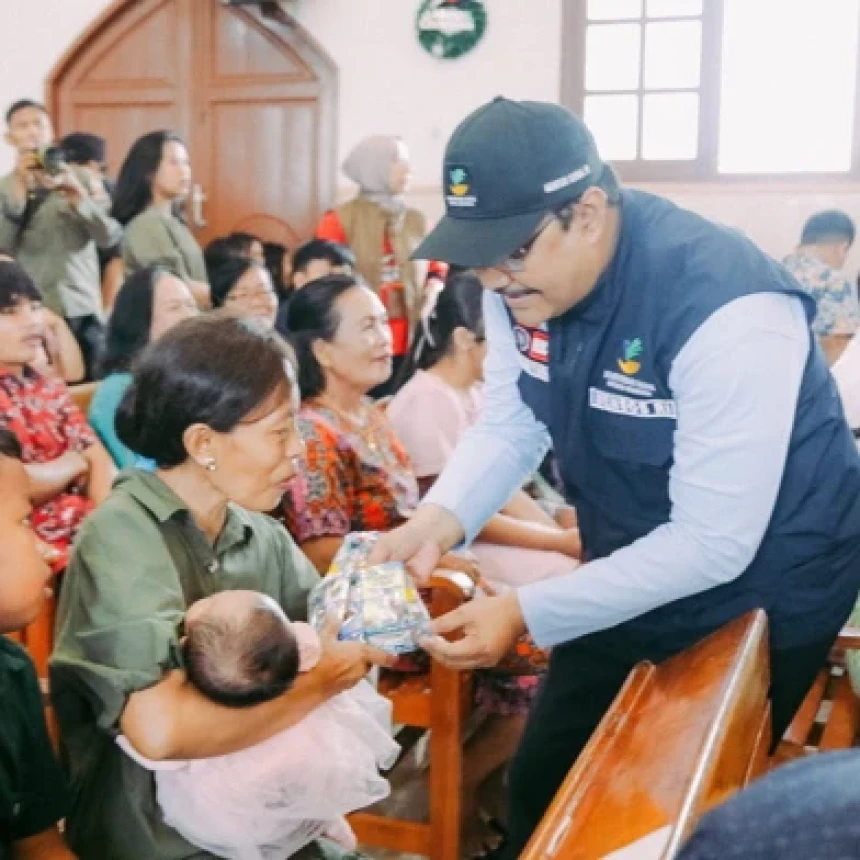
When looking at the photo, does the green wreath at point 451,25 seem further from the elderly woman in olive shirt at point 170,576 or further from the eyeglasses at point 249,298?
the elderly woman in olive shirt at point 170,576

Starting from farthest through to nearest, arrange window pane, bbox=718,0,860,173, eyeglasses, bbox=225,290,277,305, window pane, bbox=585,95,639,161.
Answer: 1. window pane, bbox=585,95,639,161
2. window pane, bbox=718,0,860,173
3. eyeglasses, bbox=225,290,277,305

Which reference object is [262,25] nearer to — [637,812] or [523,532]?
[523,532]

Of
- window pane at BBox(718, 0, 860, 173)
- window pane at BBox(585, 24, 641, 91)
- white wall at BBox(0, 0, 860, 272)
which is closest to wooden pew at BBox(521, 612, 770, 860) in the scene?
white wall at BBox(0, 0, 860, 272)

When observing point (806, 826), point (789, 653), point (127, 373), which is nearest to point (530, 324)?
point (789, 653)

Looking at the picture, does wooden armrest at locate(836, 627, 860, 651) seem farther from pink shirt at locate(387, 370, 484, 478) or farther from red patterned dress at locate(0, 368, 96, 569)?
red patterned dress at locate(0, 368, 96, 569)

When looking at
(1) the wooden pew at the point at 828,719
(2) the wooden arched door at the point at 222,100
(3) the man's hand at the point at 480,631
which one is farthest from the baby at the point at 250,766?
(2) the wooden arched door at the point at 222,100

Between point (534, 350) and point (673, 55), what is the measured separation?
469cm

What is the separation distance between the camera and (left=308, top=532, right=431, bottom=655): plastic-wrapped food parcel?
5.33 feet

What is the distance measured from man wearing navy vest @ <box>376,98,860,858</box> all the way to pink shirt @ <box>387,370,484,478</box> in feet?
3.39

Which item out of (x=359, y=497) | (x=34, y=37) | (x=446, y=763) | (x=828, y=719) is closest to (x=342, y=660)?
Answer: (x=446, y=763)

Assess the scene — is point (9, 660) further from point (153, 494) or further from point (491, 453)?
point (491, 453)

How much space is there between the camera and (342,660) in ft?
5.14

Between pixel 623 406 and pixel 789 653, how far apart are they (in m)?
0.44

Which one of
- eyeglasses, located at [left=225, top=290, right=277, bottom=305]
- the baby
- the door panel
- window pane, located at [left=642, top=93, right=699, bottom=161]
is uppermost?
the door panel
